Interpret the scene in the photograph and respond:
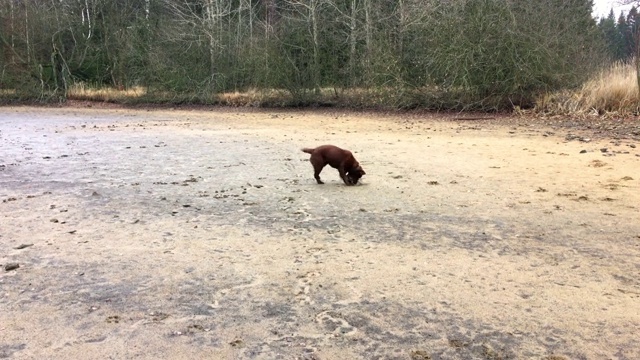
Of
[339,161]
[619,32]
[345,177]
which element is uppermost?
[619,32]

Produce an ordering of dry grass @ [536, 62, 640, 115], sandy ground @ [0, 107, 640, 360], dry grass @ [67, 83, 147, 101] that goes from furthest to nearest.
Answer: dry grass @ [67, 83, 147, 101] < dry grass @ [536, 62, 640, 115] < sandy ground @ [0, 107, 640, 360]

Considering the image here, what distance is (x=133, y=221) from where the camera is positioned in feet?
17.2

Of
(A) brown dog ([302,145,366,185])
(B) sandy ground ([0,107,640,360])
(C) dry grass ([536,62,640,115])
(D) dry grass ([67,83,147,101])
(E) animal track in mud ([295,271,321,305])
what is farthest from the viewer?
(D) dry grass ([67,83,147,101])

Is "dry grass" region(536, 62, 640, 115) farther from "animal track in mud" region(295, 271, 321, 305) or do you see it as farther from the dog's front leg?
"animal track in mud" region(295, 271, 321, 305)

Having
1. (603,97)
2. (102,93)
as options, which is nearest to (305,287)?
(603,97)

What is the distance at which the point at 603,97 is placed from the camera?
51.2 feet

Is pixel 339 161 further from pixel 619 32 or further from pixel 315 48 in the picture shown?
pixel 619 32

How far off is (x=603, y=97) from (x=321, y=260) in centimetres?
1435

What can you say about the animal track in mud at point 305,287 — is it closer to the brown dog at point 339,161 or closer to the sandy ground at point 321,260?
the sandy ground at point 321,260

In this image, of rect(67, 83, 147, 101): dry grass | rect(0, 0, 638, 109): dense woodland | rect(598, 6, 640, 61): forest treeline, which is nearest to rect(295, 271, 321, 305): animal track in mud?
rect(0, 0, 638, 109): dense woodland

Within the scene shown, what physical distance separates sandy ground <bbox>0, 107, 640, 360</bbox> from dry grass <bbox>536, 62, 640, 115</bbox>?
24.3 feet

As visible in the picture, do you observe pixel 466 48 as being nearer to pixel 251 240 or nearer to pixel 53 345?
pixel 251 240

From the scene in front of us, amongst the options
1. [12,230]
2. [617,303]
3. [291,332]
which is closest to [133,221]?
[12,230]

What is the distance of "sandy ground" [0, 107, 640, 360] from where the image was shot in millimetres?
2871
